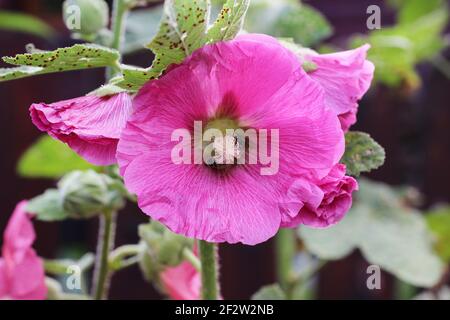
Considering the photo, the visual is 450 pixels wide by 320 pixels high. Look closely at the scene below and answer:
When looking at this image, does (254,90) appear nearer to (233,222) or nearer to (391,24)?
(233,222)

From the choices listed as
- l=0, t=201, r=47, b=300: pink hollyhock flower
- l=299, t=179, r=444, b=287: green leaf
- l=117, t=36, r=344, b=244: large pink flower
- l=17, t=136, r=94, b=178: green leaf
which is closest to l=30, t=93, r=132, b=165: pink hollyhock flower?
l=117, t=36, r=344, b=244: large pink flower

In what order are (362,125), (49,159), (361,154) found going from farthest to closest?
(362,125) → (49,159) → (361,154)

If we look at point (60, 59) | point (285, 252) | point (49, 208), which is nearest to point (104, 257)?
point (49, 208)

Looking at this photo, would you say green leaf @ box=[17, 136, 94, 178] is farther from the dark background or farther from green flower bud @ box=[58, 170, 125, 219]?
the dark background

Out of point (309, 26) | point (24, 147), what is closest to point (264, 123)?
point (309, 26)

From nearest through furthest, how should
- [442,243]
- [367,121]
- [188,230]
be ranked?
[188,230] → [442,243] → [367,121]

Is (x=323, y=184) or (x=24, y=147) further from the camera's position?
(x=24, y=147)

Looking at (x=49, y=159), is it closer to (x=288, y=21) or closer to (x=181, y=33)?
(x=288, y=21)
